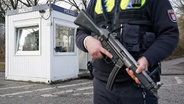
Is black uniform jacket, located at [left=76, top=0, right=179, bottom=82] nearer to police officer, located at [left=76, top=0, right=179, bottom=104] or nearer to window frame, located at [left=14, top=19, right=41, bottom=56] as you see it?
police officer, located at [left=76, top=0, right=179, bottom=104]

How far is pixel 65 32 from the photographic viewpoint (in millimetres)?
11711

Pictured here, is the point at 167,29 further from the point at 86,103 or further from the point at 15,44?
the point at 15,44

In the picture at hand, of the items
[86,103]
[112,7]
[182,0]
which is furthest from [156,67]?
[182,0]

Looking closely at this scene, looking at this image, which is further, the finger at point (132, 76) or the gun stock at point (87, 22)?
the gun stock at point (87, 22)

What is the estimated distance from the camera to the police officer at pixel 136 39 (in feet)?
7.01

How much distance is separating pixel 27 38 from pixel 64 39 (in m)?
1.45

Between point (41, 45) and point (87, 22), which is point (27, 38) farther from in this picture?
point (87, 22)

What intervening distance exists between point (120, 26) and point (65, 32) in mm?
9585

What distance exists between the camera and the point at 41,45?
430 inches

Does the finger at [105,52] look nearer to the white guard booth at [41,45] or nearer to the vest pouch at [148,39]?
the vest pouch at [148,39]

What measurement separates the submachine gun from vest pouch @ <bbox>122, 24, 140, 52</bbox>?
0.26 ft

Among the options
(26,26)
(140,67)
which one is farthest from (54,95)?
(140,67)

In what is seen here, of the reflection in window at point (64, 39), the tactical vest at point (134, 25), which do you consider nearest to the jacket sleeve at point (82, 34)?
the tactical vest at point (134, 25)

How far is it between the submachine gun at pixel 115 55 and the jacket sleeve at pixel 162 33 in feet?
0.45
